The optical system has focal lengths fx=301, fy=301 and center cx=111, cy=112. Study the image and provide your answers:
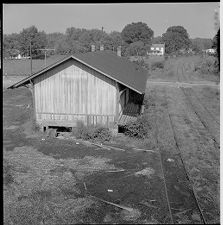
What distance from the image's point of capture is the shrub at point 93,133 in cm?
1800

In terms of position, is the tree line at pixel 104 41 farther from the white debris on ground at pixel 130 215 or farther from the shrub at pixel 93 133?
the white debris on ground at pixel 130 215

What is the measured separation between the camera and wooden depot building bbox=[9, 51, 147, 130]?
18516 millimetres

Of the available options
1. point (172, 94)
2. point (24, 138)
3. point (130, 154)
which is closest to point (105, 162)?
point (130, 154)

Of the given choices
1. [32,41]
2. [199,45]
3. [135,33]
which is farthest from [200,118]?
[199,45]

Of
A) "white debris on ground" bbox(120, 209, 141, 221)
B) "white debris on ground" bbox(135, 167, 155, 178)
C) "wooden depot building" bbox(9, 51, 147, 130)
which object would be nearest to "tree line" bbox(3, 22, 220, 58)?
"wooden depot building" bbox(9, 51, 147, 130)

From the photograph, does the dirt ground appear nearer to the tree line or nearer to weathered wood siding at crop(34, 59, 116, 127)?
weathered wood siding at crop(34, 59, 116, 127)

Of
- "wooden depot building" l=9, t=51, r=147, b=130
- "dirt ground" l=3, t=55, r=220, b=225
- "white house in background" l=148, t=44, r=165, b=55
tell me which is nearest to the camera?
"dirt ground" l=3, t=55, r=220, b=225

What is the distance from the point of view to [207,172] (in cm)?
1322

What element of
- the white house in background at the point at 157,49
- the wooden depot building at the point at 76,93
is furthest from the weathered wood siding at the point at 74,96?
the white house in background at the point at 157,49

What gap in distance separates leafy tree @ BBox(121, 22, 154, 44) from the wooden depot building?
4014 inches

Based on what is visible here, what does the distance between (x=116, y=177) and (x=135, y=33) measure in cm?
11095

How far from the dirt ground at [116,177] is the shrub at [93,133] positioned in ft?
1.94

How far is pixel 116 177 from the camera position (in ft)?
42.0

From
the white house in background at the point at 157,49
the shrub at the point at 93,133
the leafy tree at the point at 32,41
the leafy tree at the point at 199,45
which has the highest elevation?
the leafy tree at the point at 199,45
